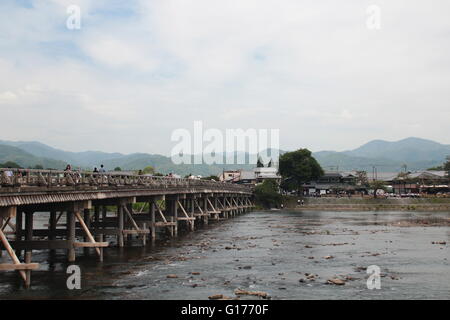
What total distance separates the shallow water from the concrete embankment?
175ft

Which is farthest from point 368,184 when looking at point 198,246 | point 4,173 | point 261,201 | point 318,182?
point 4,173

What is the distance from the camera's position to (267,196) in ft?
352

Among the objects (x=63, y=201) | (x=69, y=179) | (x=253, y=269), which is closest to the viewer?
(x=63, y=201)

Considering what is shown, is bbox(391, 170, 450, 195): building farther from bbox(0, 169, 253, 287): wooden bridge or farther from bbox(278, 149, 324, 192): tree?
bbox(0, 169, 253, 287): wooden bridge

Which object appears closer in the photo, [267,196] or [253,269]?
[253,269]

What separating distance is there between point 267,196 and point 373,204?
23.2 metres

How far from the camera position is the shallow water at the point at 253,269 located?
72.5 ft

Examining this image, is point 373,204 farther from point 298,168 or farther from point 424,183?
point 424,183

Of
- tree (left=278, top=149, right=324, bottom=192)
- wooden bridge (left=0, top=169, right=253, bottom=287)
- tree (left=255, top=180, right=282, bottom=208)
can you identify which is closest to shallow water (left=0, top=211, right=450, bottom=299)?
wooden bridge (left=0, top=169, right=253, bottom=287)

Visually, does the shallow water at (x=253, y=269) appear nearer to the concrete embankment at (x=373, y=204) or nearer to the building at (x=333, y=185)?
the concrete embankment at (x=373, y=204)

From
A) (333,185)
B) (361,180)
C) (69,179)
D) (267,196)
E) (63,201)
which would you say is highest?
(69,179)

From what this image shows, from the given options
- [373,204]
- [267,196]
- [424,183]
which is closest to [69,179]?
[267,196]

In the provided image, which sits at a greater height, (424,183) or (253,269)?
(424,183)

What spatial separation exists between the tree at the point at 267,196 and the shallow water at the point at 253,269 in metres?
60.3
